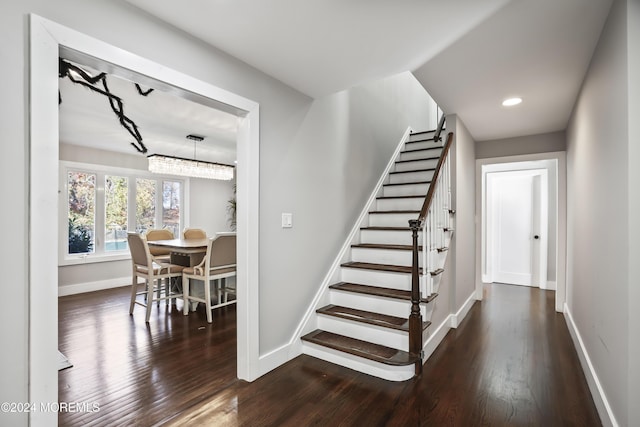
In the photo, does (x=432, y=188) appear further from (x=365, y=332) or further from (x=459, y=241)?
(x=365, y=332)

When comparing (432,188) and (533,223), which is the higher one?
(432,188)

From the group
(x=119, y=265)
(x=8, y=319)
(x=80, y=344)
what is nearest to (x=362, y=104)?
(x=8, y=319)

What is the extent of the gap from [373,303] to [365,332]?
30cm

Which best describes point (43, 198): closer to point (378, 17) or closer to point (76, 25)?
point (76, 25)

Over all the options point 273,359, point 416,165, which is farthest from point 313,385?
point 416,165

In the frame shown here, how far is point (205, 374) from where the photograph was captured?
7.94 ft

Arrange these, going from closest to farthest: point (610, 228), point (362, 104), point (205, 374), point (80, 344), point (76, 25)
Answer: point (76, 25), point (610, 228), point (205, 374), point (80, 344), point (362, 104)

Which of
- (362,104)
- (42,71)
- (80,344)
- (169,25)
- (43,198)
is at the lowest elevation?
(80,344)

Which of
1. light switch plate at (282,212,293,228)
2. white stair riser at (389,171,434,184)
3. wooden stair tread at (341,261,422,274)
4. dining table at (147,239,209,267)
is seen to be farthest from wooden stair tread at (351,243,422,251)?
dining table at (147,239,209,267)

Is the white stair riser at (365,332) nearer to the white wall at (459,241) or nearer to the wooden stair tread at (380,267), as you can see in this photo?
the wooden stair tread at (380,267)

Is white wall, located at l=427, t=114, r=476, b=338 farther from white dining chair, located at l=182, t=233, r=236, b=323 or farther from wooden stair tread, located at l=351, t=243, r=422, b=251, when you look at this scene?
white dining chair, located at l=182, t=233, r=236, b=323

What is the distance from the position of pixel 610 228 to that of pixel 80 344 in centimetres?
416

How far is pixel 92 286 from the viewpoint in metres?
5.19

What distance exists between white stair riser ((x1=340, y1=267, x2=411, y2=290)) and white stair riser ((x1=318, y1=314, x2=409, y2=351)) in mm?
347
